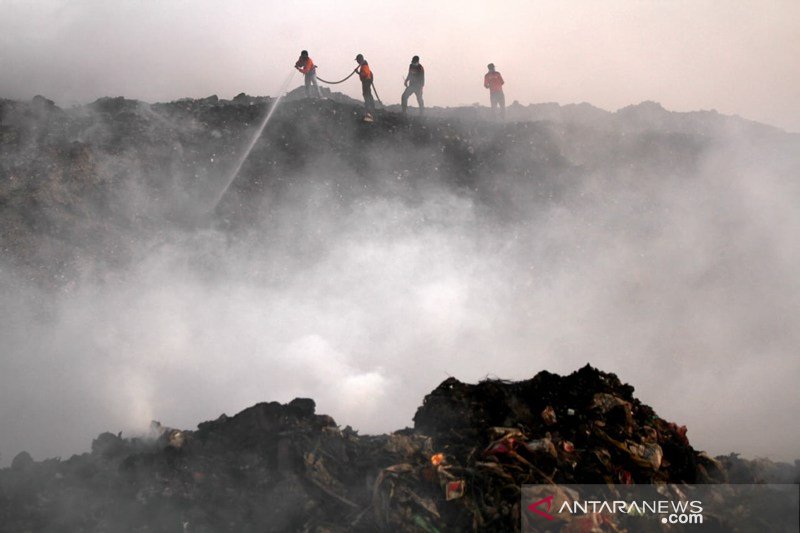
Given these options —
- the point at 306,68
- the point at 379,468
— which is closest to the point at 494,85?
the point at 306,68

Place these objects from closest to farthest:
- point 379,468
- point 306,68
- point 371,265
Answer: point 379,468 < point 371,265 < point 306,68

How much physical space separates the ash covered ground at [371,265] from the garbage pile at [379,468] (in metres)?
3.76

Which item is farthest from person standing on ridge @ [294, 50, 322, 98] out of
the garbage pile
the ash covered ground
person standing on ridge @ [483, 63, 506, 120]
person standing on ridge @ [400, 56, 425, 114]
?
the garbage pile

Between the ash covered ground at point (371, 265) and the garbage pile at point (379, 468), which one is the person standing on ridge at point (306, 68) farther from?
the garbage pile at point (379, 468)

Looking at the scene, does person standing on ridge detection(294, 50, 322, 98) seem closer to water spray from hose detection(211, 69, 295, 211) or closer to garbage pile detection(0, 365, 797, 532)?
water spray from hose detection(211, 69, 295, 211)

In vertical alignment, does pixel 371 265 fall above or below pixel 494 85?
below

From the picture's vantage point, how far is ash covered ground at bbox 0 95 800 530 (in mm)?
13680

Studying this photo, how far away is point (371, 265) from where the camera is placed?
16328mm

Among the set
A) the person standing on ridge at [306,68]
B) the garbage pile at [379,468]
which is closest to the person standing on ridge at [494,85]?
the person standing on ridge at [306,68]

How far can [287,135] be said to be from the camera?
18.1 m

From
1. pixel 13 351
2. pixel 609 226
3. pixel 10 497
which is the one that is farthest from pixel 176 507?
pixel 609 226

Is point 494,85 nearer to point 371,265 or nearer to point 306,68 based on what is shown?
point 306,68

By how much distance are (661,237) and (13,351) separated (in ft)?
51.2

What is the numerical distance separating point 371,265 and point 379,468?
8.33 meters
